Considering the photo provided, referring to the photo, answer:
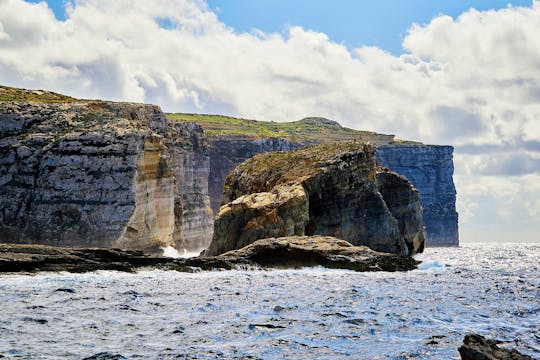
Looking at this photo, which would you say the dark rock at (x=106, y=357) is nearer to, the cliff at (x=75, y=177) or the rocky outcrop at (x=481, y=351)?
the rocky outcrop at (x=481, y=351)

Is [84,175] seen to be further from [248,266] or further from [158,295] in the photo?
[158,295]

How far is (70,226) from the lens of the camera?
3073 inches

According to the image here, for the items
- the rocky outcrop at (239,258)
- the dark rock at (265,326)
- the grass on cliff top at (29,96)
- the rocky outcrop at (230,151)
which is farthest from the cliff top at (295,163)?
the rocky outcrop at (230,151)

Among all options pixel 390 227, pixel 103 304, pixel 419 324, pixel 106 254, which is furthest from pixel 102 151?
pixel 419 324

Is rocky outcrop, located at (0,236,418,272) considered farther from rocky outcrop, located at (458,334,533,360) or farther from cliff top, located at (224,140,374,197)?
rocky outcrop, located at (458,334,533,360)

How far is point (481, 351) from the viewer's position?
14719 millimetres

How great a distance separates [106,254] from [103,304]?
2294 cm

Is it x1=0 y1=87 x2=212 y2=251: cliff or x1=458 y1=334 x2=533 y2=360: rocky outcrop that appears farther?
x1=0 y1=87 x2=212 y2=251: cliff

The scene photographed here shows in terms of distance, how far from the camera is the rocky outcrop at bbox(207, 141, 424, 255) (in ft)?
218

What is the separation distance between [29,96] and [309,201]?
2058 inches

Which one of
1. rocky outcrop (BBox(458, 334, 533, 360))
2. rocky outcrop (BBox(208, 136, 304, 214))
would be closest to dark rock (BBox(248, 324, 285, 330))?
rocky outcrop (BBox(458, 334, 533, 360))

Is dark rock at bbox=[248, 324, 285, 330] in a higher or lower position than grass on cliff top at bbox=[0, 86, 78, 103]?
lower

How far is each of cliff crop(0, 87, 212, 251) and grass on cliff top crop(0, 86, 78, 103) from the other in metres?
6.31

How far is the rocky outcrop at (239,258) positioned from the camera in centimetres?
4881
